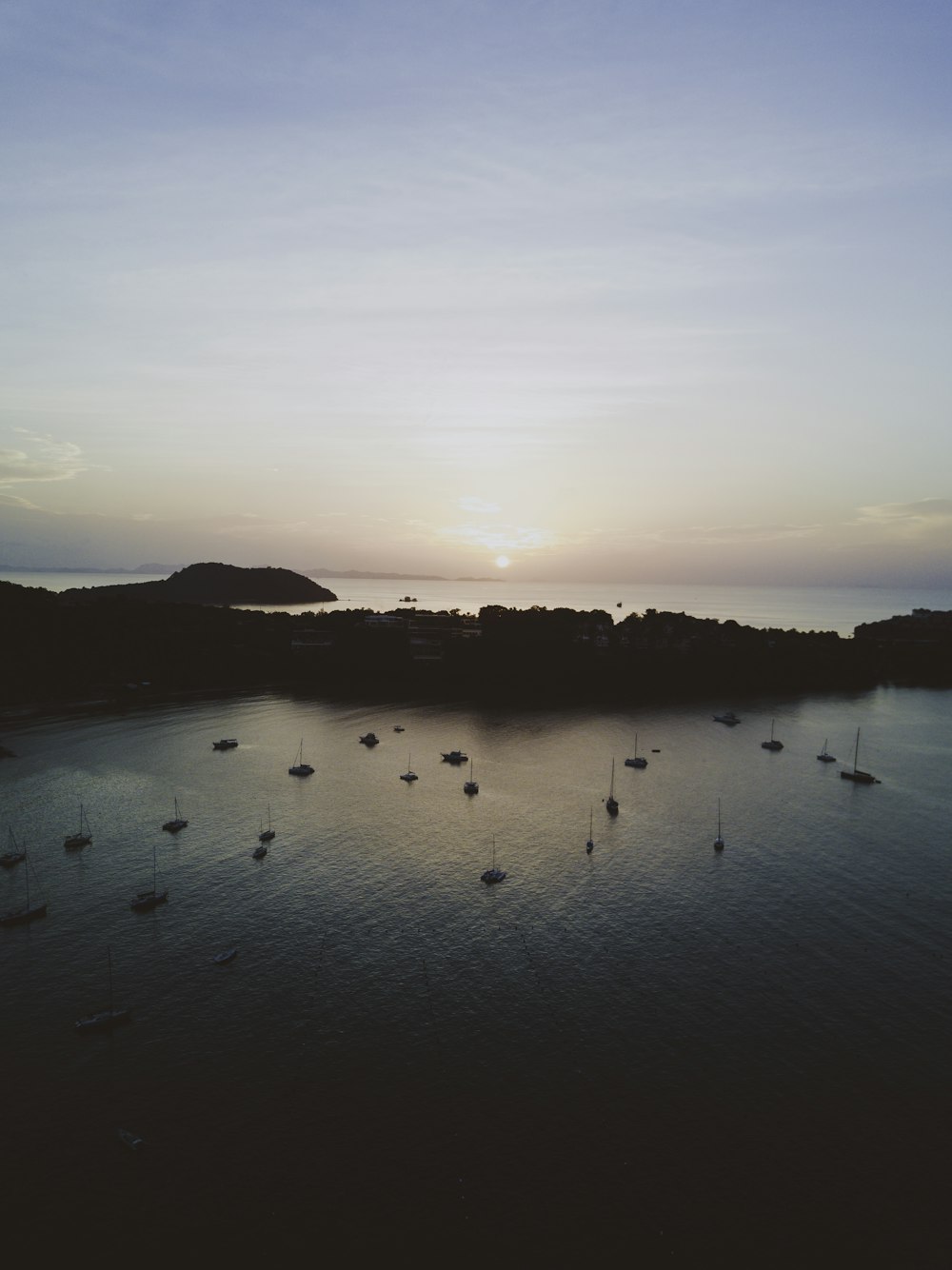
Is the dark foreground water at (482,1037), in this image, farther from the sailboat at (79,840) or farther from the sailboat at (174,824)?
the sailboat at (79,840)

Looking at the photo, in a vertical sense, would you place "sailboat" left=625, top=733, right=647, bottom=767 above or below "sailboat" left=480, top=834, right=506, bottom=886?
above

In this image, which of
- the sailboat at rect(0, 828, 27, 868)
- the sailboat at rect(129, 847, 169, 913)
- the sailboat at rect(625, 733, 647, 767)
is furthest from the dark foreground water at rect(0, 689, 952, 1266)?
the sailboat at rect(625, 733, 647, 767)

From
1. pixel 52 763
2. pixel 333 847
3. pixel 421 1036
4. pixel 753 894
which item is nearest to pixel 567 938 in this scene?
pixel 421 1036

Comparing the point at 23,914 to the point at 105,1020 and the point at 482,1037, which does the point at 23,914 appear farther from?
the point at 482,1037

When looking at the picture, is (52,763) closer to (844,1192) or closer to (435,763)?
(435,763)

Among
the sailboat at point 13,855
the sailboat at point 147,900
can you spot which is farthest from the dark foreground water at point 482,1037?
the sailboat at point 13,855

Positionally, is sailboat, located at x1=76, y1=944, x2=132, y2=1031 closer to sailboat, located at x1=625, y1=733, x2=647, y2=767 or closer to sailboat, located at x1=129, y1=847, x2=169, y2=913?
sailboat, located at x1=129, y1=847, x2=169, y2=913
